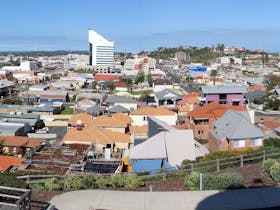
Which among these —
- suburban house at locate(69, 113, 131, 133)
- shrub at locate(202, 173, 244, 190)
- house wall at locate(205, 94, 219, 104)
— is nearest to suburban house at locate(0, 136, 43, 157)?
suburban house at locate(69, 113, 131, 133)

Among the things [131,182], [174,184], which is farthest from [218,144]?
[131,182]

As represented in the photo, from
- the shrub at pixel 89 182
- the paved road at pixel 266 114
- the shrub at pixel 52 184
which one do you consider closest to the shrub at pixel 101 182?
Answer: the shrub at pixel 89 182

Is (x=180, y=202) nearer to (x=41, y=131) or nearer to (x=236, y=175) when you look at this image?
(x=236, y=175)

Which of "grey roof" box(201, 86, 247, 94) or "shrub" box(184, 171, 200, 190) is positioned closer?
"shrub" box(184, 171, 200, 190)

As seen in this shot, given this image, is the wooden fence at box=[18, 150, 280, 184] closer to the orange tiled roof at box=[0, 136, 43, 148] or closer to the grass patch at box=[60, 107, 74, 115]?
the orange tiled roof at box=[0, 136, 43, 148]

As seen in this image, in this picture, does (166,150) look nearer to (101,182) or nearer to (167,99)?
(101,182)

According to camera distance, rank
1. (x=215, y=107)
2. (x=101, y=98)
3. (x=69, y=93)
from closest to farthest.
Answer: (x=215, y=107), (x=101, y=98), (x=69, y=93)

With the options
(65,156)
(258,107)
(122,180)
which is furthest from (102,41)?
(122,180)
